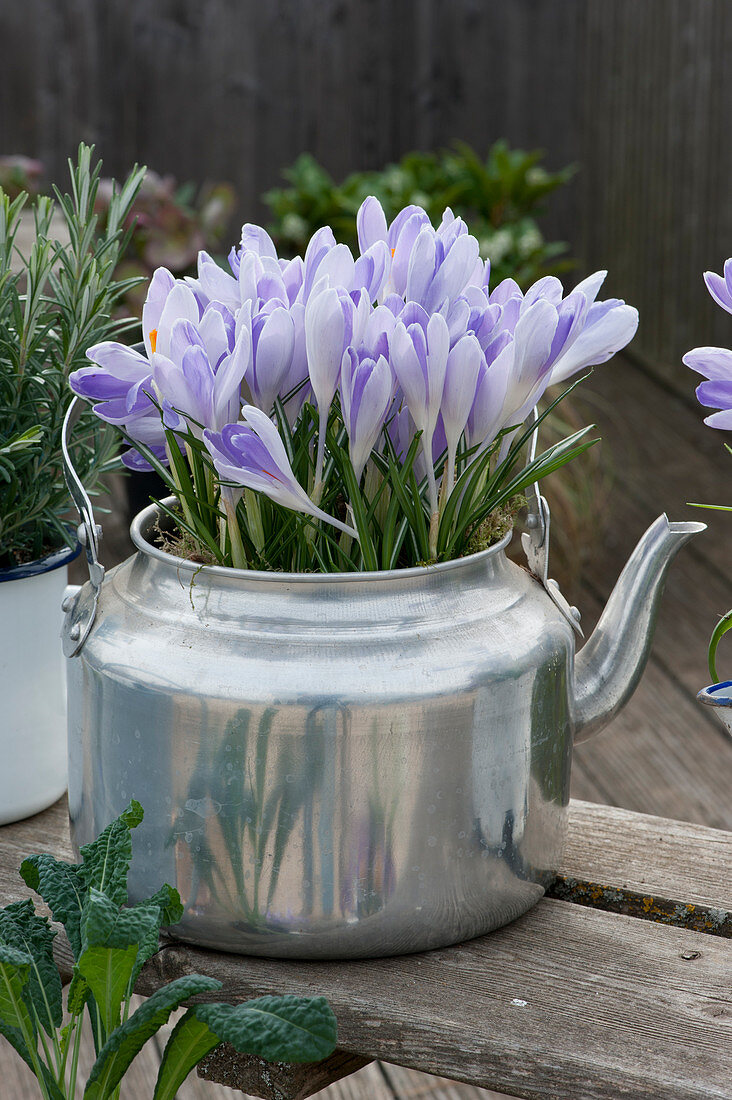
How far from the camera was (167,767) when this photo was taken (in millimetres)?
536

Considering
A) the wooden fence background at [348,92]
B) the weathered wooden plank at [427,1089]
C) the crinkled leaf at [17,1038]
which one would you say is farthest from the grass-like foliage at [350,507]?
the wooden fence background at [348,92]

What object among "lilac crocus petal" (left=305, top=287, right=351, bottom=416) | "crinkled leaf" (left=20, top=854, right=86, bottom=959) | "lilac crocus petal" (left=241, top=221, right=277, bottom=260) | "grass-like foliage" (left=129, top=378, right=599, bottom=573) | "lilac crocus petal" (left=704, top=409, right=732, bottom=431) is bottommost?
"crinkled leaf" (left=20, top=854, right=86, bottom=959)

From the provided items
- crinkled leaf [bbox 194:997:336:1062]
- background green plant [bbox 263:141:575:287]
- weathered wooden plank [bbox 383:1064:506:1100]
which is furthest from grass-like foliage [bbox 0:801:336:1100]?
background green plant [bbox 263:141:575:287]

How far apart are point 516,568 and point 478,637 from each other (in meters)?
0.08

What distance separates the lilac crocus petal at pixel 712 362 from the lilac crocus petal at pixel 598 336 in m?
0.03

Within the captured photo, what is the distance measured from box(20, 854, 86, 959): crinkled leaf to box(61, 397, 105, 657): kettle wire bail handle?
0.10 meters

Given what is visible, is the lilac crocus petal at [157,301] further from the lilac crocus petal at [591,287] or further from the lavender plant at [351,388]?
the lilac crocus petal at [591,287]

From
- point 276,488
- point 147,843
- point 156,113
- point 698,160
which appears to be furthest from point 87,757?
point 156,113

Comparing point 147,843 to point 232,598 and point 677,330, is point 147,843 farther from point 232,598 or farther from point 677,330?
point 677,330

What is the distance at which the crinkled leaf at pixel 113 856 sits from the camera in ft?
1.71

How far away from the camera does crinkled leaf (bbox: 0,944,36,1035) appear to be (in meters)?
0.49

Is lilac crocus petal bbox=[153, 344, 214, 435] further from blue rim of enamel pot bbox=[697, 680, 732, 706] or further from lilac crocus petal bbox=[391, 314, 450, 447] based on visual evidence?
blue rim of enamel pot bbox=[697, 680, 732, 706]

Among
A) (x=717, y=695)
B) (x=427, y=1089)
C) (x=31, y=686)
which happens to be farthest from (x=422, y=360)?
(x=427, y=1089)

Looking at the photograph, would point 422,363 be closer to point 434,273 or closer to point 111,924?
point 434,273
